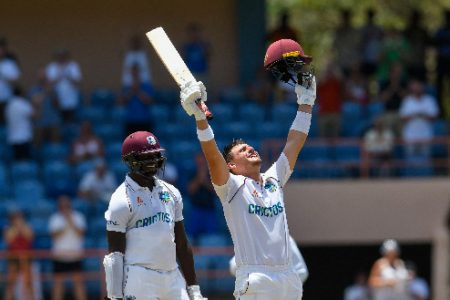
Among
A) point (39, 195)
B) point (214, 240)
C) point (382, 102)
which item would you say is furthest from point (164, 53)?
point (382, 102)

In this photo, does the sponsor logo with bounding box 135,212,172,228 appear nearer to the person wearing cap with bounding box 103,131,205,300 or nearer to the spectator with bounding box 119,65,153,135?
the person wearing cap with bounding box 103,131,205,300

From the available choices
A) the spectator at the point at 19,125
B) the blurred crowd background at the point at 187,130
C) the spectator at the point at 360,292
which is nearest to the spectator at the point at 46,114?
the blurred crowd background at the point at 187,130

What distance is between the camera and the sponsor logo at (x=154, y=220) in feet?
27.5

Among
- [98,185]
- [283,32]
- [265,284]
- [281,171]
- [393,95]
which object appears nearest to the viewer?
[265,284]

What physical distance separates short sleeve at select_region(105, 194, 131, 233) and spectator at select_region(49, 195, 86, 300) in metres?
8.06

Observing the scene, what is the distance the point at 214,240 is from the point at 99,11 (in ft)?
19.4

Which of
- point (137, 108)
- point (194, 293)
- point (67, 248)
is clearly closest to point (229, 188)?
point (194, 293)

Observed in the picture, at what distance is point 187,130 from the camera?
19406mm

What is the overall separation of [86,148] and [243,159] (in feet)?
34.4

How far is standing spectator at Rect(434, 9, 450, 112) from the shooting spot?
20016 mm

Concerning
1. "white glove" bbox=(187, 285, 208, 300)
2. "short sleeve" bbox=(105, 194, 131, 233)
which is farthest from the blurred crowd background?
"short sleeve" bbox=(105, 194, 131, 233)

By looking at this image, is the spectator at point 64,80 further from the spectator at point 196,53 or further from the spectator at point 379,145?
the spectator at point 379,145

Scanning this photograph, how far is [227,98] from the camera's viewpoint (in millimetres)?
20219

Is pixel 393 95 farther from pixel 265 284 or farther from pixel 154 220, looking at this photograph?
pixel 265 284
